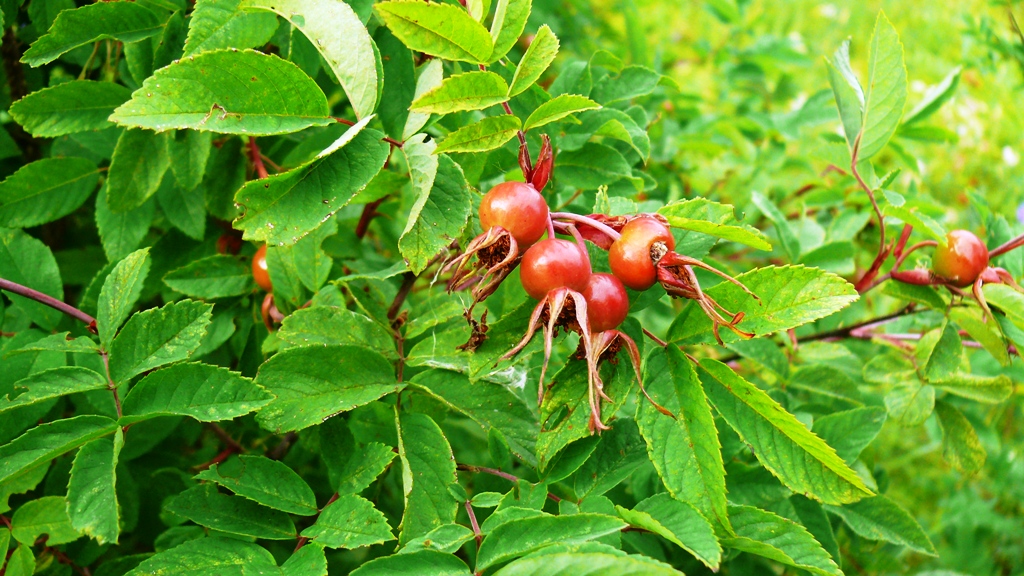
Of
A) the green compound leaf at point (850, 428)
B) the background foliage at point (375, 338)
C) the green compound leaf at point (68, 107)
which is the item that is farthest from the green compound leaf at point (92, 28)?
the green compound leaf at point (850, 428)

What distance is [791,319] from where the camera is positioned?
935 millimetres

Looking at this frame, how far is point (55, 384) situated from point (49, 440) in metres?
0.08

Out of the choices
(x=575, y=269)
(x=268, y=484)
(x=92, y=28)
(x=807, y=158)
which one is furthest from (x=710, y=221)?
(x=807, y=158)

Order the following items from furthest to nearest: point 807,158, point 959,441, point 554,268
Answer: point 807,158, point 959,441, point 554,268

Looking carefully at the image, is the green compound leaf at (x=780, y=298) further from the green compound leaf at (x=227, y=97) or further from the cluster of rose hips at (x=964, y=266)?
the green compound leaf at (x=227, y=97)

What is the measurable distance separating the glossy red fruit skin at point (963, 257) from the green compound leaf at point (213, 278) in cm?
132

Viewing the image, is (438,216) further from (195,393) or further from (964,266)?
(964,266)

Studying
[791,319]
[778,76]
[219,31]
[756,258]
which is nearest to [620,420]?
[791,319]

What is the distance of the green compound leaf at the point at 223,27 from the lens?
1062mm

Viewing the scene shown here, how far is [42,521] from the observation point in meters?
1.15

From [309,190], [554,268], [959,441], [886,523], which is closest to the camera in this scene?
[554,268]

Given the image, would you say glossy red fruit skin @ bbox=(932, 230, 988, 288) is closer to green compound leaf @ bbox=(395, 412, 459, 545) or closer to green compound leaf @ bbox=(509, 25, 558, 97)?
green compound leaf @ bbox=(509, 25, 558, 97)

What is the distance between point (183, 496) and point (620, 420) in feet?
2.25

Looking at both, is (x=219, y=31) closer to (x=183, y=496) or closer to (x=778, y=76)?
(x=183, y=496)
